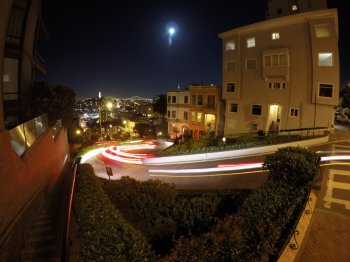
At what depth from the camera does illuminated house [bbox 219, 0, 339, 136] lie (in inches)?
984

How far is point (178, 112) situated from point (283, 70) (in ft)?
71.6

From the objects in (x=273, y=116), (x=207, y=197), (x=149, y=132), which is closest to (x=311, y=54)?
(x=273, y=116)

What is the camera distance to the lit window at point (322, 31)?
24705mm

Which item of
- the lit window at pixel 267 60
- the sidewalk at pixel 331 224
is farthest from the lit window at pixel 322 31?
the sidewalk at pixel 331 224

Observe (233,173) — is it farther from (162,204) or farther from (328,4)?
(328,4)

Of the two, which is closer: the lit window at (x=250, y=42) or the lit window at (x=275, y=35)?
the lit window at (x=275, y=35)

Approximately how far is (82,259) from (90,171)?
6.55 metres

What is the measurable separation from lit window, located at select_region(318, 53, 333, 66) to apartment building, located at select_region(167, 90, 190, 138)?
856 inches

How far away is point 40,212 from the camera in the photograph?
9.72 metres

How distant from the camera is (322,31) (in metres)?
25.0

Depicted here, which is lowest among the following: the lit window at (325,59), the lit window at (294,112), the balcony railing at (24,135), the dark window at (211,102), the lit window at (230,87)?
the balcony railing at (24,135)

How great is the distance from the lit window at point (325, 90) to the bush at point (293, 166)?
18.8 m

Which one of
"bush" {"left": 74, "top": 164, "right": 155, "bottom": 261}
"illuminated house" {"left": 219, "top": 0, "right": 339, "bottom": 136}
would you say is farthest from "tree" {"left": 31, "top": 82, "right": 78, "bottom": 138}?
"illuminated house" {"left": 219, "top": 0, "right": 339, "bottom": 136}

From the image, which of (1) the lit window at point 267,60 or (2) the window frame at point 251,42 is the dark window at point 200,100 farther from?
(1) the lit window at point 267,60
